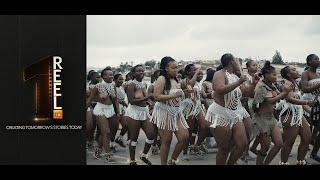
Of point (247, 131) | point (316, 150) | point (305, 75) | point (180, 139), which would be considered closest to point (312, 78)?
point (305, 75)

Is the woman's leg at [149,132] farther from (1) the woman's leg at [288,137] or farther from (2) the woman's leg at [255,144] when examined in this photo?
(1) the woman's leg at [288,137]

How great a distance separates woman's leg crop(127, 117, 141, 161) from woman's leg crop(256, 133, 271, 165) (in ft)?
5.28

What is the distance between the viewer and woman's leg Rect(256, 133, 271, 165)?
Answer: 836 centimetres

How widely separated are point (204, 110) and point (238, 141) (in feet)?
1.97

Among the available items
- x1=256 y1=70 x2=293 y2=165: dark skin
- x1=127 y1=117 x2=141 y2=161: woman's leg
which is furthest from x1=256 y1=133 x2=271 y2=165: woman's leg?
x1=127 y1=117 x2=141 y2=161: woman's leg

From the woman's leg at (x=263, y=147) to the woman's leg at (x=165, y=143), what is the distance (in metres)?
1.19

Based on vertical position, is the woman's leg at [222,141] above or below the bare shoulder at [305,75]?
below

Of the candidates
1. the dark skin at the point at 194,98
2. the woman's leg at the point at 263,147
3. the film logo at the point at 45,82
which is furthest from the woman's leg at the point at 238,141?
the film logo at the point at 45,82

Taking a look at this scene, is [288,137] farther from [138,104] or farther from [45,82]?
[45,82]

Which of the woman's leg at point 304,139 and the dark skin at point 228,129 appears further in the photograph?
the woman's leg at point 304,139

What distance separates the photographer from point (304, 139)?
839cm

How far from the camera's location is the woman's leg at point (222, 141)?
827 centimetres

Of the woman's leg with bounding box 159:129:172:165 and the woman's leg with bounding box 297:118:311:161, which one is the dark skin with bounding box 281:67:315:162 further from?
the woman's leg with bounding box 159:129:172:165

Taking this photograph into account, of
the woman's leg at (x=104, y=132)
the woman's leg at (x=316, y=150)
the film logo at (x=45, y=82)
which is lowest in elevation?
the woman's leg at (x=316, y=150)
